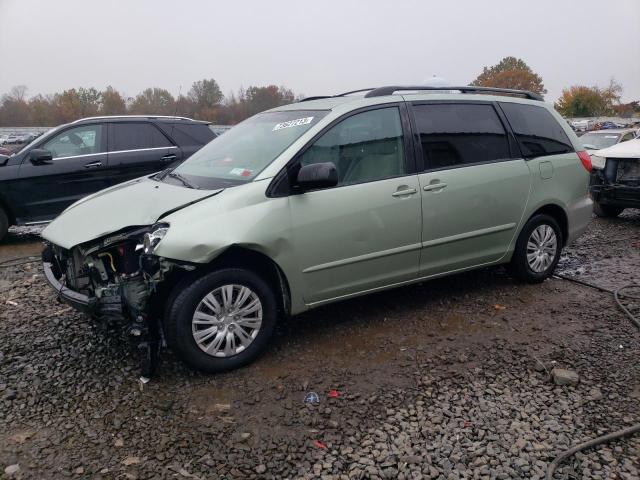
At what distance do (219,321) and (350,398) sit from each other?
95 centimetres

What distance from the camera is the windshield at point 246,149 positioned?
3663mm

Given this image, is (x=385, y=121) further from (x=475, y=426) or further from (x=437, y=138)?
(x=475, y=426)

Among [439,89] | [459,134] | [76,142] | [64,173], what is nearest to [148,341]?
[459,134]

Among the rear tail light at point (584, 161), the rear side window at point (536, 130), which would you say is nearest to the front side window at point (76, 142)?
the rear side window at point (536, 130)

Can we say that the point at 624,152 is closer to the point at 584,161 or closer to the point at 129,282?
the point at 584,161

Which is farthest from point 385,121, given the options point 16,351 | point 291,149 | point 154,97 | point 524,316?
point 154,97

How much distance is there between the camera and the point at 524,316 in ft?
14.0

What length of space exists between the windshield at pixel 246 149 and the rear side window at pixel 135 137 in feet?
12.2

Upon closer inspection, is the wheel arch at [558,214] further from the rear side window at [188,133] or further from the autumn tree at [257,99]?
the autumn tree at [257,99]

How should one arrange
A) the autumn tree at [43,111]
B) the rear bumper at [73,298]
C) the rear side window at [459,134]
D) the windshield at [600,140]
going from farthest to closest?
the autumn tree at [43,111] < the windshield at [600,140] < the rear side window at [459,134] < the rear bumper at [73,298]

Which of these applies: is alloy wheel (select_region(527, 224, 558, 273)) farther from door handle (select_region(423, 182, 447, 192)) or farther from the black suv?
the black suv

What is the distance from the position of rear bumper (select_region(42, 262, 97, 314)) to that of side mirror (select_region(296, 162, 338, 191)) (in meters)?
1.51

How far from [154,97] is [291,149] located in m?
51.9

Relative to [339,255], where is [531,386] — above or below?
below
